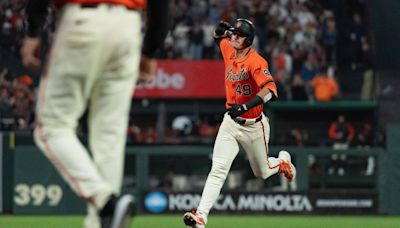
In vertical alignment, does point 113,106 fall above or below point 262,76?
above

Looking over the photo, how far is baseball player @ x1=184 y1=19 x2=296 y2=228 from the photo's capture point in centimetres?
1155

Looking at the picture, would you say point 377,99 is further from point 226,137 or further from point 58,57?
point 58,57

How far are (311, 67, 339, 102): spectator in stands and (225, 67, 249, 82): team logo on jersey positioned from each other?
10874mm

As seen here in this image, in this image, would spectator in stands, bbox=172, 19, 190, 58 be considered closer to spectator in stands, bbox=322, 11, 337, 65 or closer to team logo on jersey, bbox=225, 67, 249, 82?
spectator in stands, bbox=322, 11, 337, 65

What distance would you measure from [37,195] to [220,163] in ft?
27.6

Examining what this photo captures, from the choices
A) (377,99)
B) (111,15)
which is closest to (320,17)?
(377,99)

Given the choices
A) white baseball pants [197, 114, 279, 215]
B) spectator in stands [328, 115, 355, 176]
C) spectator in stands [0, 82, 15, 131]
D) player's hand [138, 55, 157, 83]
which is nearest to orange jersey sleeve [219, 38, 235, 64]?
white baseball pants [197, 114, 279, 215]

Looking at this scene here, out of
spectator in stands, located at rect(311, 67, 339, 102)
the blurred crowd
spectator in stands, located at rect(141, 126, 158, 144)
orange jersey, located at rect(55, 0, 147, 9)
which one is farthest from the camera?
spectator in stands, located at rect(311, 67, 339, 102)

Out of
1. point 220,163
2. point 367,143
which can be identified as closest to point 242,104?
point 220,163

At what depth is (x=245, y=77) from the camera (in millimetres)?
11930

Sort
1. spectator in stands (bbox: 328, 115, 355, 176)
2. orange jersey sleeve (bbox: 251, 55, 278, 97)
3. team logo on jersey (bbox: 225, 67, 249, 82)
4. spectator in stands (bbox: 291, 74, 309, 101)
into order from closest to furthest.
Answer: orange jersey sleeve (bbox: 251, 55, 278, 97)
team logo on jersey (bbox: 225, 67, 249, 82)
spectator in stands (bbox: 328, 115, 355, 176)
spectator in stands (bbox: 291, 74, 309, 101)

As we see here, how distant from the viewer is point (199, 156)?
1938 cm

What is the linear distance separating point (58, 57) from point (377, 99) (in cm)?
1796

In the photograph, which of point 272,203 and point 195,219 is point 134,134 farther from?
point 195,219
